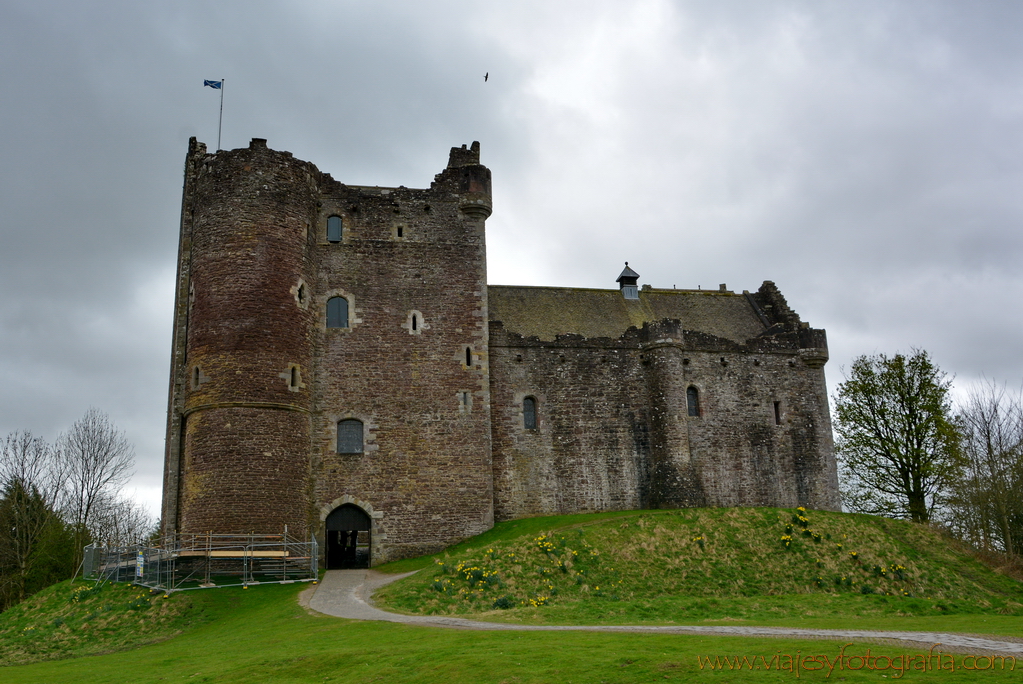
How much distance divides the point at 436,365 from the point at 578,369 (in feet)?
21.9

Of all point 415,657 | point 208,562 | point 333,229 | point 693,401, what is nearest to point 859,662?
point 415,657

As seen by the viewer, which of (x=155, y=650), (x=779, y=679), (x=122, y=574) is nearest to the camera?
(x=779, y=679)

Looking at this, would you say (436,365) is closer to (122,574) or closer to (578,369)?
(578,369)

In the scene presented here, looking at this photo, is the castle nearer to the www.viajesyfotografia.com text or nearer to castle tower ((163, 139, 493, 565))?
castle tower ((163, 139, 493, 565))

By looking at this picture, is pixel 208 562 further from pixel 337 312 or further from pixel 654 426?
pixel 654 426

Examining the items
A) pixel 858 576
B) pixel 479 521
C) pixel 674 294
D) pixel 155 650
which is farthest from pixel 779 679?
pixel 674 294

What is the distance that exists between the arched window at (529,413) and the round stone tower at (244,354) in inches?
358

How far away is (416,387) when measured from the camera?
107ft

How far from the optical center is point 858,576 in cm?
2756

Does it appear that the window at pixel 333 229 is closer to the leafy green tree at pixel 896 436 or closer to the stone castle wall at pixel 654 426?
the stone castle wall at pixel 654 426

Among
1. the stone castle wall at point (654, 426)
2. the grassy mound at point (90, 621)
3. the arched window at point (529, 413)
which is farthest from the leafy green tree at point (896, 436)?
the grassy mound at point (90, 621)

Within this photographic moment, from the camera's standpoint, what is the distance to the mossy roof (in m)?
38.0

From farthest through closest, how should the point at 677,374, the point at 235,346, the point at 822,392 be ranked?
the point at 822,392 < the point at 677,374 < the point at 235,346

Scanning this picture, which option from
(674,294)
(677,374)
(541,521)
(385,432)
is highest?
(674,294)
